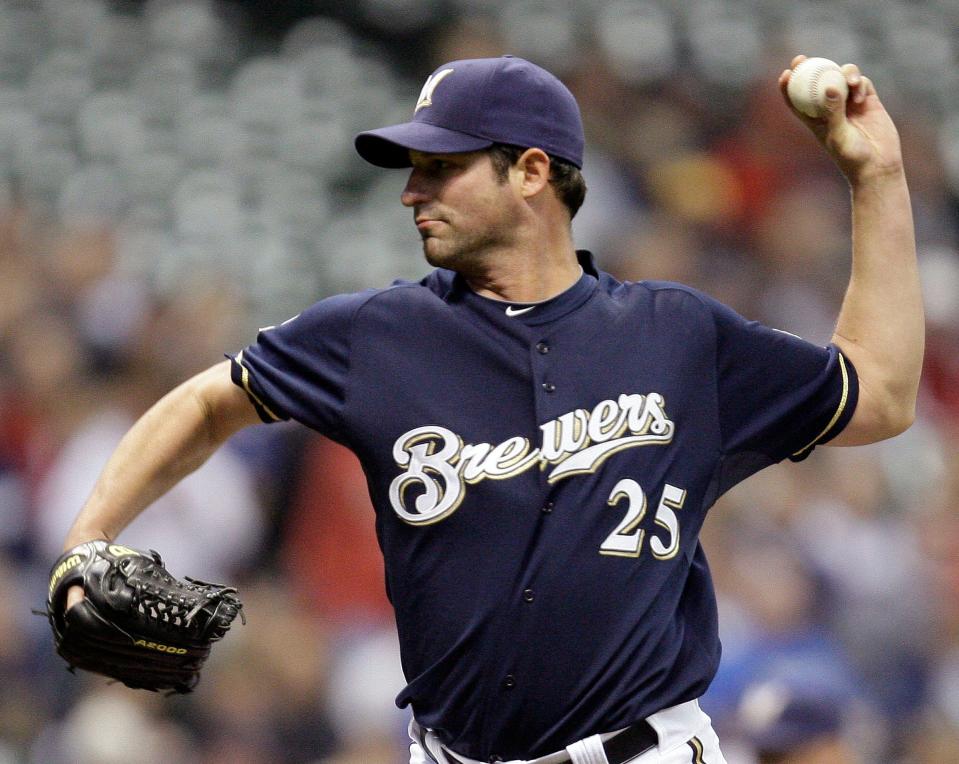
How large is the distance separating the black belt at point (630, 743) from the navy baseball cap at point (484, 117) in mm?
1059

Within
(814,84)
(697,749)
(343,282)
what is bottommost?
(343,282)

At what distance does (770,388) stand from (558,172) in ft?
1.87

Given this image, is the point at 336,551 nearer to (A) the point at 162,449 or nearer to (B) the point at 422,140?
(A) the point at 162,449

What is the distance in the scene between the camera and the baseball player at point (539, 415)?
2521mm

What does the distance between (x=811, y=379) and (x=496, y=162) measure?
71 cm

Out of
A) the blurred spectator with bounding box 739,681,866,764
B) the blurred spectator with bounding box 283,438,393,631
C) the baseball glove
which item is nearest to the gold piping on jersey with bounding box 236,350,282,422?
the baseball glove

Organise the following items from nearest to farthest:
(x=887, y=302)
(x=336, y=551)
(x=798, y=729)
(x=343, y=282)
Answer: (x=887, y=302)
(x=798, y=729)
(x=336, y=551)
(x=343, y=282)

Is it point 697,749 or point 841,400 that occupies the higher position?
point 841,400

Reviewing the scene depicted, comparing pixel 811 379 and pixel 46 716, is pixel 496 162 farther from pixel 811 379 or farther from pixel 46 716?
pixel 46 716

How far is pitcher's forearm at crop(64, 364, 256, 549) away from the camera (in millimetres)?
2635

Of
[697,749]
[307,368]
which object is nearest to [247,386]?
[307,368]

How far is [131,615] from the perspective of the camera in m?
2.48

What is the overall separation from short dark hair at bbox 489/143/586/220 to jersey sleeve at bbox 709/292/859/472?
0.35 m

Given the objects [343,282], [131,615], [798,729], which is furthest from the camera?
[343,282]
